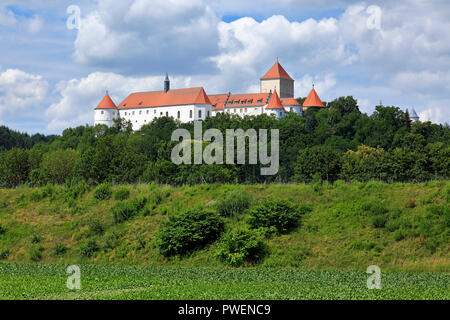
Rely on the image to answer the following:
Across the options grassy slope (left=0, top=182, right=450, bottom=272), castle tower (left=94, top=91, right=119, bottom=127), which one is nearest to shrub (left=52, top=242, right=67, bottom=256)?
grassy slope (left=0, top=182, right=450, bottom=272)

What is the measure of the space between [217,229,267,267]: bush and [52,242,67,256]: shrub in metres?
8.73

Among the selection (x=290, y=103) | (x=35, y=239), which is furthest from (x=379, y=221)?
(x=290, y=103)

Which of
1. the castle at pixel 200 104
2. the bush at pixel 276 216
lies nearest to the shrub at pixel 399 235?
the bush at pixel 276 216

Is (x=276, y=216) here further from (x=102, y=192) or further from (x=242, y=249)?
(x=102, y=192)

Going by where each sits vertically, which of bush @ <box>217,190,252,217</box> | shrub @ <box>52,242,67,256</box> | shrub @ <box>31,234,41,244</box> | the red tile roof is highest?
the red tile roof

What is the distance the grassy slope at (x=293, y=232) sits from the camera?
2548cm

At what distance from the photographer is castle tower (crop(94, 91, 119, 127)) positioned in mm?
132000

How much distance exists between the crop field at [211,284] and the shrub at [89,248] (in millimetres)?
3731

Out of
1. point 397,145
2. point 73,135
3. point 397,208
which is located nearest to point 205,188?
point 397,208

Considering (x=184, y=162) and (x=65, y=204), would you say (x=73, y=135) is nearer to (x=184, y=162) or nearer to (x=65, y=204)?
(x=184, y=162)

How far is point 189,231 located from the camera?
28062mm

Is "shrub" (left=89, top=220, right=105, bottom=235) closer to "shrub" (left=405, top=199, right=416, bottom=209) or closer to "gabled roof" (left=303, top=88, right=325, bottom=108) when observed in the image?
"shrub" (left=405, top=199, right=416, bottom=209)

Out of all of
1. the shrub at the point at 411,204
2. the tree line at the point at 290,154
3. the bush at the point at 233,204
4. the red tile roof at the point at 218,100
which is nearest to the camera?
the shrub at the point at 411,204

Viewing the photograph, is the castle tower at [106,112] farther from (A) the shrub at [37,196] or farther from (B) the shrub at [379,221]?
(B) the shrub at [379,221]
